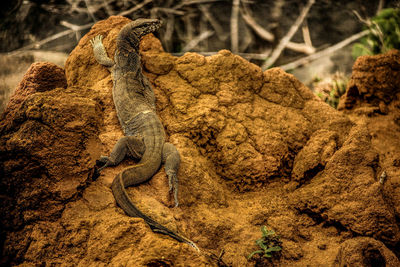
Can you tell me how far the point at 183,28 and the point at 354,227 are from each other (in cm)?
569

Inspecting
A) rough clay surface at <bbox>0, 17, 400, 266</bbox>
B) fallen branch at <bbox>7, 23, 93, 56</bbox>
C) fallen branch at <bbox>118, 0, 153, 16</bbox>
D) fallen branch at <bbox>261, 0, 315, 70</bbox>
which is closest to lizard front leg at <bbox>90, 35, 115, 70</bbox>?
rough clay surface at <bbox>0, 17, 400, 266</bbox>

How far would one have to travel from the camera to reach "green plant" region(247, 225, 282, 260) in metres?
3.36

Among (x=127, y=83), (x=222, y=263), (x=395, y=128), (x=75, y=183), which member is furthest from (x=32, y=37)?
(x=395, y=128)

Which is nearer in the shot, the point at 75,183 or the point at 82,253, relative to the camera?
the point at 82,253

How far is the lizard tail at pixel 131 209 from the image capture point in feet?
10.3

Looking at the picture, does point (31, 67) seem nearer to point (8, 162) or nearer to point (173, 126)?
point (8, 162)

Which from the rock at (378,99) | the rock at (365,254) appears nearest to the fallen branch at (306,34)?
the rock at (378,99)

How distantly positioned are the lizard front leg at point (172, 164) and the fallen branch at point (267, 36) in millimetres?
6433

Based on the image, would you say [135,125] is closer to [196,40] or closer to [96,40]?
[96,40]

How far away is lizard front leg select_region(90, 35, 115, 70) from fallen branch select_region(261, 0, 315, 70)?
551cm

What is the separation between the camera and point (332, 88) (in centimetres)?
866

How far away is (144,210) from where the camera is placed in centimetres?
336

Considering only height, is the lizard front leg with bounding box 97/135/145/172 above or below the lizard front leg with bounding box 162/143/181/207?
above

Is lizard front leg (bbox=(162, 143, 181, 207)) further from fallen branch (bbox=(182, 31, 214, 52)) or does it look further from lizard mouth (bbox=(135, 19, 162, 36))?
fallen branch (bbox=(182, 31, 214, 52))
